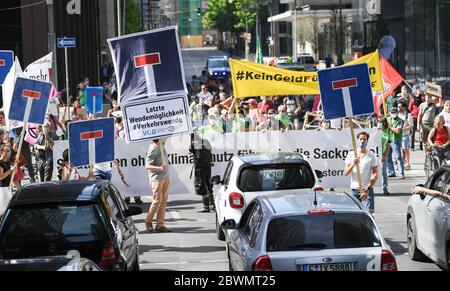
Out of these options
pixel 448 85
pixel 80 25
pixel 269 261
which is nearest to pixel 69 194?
pixel 269 261

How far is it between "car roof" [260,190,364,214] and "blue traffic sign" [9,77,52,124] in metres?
6.62

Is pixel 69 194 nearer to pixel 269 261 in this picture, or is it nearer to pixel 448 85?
pixel 269 261

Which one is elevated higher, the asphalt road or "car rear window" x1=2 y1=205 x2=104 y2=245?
"car rear window" x1=2 y1=205 x2=104 y2=245

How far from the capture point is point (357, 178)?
15539 mm

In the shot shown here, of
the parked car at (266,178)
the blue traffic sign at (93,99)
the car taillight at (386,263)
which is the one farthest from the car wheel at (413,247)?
the blue traffic sign at (93,99)

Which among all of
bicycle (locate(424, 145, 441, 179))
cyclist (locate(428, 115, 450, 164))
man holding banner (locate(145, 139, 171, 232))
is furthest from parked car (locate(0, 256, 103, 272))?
bicycle (locate(424, 145, 441, 179))

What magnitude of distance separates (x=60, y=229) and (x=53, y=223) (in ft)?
0.36

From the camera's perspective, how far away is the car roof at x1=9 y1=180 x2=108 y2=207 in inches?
433

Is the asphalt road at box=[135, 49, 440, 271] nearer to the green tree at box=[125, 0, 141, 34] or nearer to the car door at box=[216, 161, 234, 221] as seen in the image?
the car door at box=[216, 161, 234, 221]

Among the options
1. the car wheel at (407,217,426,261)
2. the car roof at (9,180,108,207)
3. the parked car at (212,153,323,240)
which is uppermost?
the car roof at (9,180,108,207)

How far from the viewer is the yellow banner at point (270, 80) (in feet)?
74.1

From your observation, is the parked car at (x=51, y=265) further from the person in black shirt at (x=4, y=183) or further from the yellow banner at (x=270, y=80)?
the yellow banner at (x=270, y=80)

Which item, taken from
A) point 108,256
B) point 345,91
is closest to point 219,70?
point 345,91

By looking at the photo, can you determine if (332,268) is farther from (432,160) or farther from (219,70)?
(219,70)
